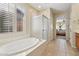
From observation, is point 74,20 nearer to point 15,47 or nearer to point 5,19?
point 15,47

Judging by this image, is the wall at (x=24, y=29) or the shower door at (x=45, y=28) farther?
the shower door at (x=45, y=28)

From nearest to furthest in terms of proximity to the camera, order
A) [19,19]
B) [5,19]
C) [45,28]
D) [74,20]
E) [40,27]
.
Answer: [74,20] → [5,19] → [19,19] → [45,28] → [40,27]

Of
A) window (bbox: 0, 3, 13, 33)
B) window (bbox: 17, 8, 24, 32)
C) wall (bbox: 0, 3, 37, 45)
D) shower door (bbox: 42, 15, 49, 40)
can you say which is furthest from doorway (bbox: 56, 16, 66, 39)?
window (bbox: 0, 3, 13, 33)

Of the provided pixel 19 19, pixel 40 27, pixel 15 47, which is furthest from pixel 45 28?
pixel 15 47

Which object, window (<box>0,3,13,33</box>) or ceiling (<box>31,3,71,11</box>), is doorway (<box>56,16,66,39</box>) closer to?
ceiling (<box>31,3,71,11</box>)

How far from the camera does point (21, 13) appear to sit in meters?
2.57

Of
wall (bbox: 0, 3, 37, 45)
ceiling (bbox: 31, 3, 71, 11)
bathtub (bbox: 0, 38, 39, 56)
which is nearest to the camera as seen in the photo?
bathtub (bbox: 0, 38, 39, 56)

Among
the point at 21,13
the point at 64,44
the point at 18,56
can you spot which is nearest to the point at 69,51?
the point at 64,44

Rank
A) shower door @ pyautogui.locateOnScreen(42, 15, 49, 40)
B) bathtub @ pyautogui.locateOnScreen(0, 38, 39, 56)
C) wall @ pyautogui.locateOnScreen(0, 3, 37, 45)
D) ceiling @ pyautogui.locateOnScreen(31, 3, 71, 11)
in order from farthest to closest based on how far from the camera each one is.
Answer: shower door @ pyautogui.locateOnScreen(42, 15, 49, 40) → wall @ pyautogui.locateOnScreen(0, 3, 37, 45) → ceiling @ pyautogui.locateOnScreen(31, 3, 71, 11) → bathtub @ pyautogui.locateOnScreen(0, 38, 39, 56)

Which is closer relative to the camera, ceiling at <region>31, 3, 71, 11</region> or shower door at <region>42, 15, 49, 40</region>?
ceiling at <region>31, 3, 71, 11</region>

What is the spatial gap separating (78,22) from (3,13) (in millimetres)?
1560

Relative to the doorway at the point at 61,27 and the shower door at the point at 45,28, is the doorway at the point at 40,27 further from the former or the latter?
the doorway at the point at 61,27

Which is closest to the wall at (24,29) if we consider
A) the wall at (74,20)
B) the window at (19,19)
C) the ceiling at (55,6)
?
the window at (19,19)

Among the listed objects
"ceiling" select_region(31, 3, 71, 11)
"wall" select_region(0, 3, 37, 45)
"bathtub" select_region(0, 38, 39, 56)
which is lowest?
"bathtub" select_region(0, 38, 39, 56)
